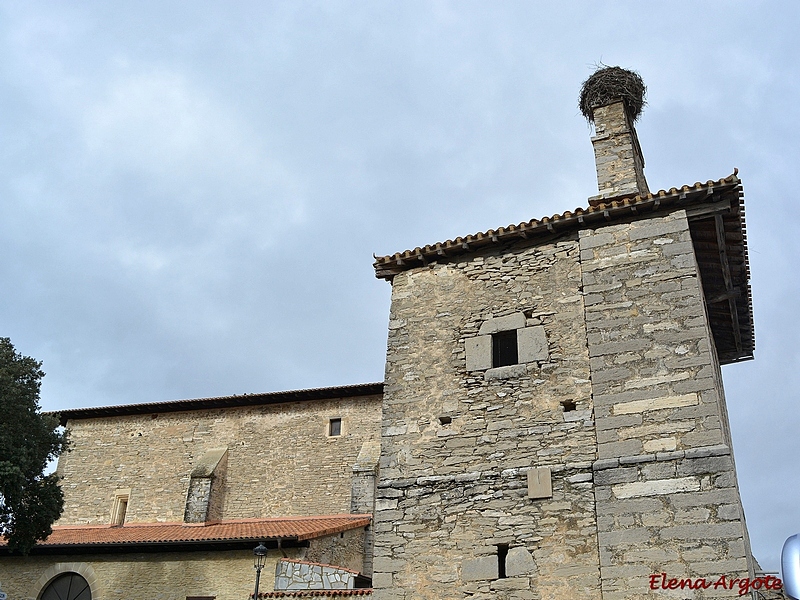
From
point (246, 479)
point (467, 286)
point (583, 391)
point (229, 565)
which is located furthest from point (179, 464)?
point (583, 391)

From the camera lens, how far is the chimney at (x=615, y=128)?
13391 mm

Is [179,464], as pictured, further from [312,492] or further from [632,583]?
[632,583]

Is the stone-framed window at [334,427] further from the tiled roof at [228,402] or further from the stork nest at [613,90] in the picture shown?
the stork nest at [613,90]

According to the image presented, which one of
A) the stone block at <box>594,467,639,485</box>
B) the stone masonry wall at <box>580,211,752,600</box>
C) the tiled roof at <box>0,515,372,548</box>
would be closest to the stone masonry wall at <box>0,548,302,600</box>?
the tiled roof at <box>0,515,372,548</box>

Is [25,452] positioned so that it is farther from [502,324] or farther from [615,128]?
[615,128]

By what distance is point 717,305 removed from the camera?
12688 millimetres

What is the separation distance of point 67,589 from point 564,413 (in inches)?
525

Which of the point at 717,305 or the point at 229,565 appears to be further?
the point at 229,565

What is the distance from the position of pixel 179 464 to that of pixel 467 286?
12979 mm

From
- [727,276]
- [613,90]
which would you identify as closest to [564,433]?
[727,276]

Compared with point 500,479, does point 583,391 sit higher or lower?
higher

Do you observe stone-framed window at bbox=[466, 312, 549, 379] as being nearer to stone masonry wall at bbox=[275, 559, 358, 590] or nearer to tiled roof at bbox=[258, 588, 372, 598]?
tiled roof at bbox=[258, 588, 372, 598]

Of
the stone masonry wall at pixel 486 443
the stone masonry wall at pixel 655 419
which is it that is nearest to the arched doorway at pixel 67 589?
the stone masonry wall at pixel 486 443

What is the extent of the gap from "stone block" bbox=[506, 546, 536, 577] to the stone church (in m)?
0.02
